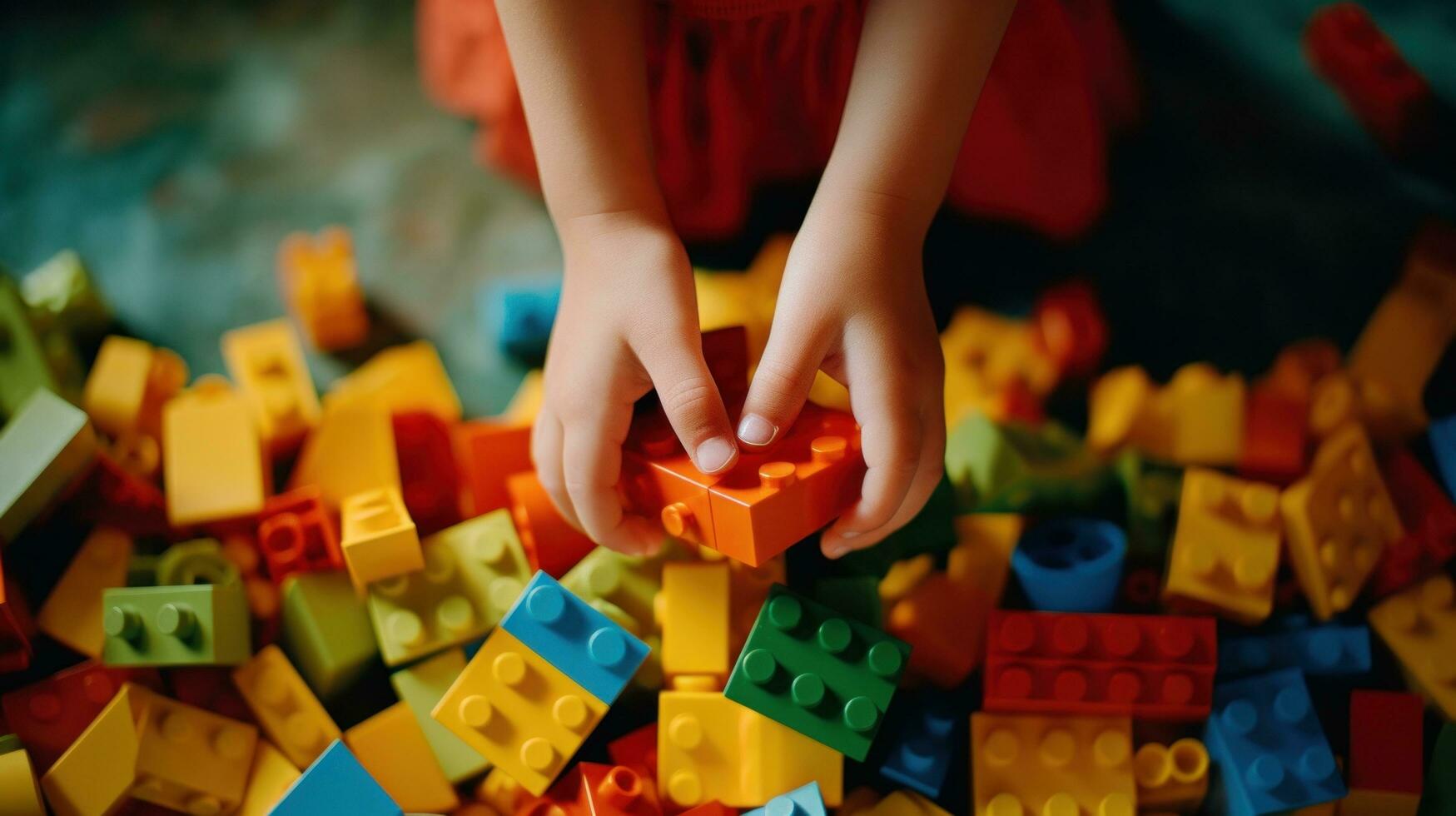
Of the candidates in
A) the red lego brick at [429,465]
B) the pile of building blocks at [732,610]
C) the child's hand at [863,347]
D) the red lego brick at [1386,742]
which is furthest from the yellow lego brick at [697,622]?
the red lego brick at [1386,742]

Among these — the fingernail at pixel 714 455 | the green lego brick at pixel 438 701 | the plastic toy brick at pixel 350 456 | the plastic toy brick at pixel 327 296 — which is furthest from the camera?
the plastic toy brick at pixel 327 296

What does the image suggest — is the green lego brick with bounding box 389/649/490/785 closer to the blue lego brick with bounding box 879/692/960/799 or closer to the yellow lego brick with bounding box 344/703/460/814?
the yellow lego brick with bounding box 344/703/460/814

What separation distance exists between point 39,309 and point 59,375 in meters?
0.10

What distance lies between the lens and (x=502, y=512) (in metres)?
0.79

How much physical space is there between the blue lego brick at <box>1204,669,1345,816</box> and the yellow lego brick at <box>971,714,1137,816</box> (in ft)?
0.19

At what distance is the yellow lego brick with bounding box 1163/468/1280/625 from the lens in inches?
29.7

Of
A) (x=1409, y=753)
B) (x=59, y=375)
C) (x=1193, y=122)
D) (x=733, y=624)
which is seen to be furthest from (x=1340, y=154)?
(x=59, y=375)

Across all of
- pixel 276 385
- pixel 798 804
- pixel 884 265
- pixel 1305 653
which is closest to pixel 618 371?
pixel 884 265

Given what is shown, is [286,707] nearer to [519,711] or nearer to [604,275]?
[519,711]

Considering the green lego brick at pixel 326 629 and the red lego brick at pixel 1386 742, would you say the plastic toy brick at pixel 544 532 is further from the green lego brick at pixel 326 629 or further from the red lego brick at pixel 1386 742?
the red lego brick at pixel 1386 742

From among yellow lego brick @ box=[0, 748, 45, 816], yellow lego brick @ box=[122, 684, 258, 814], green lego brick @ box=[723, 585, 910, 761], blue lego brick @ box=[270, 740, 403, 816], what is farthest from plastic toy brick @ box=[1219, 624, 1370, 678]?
yellow lego brick @ box=[0, 748, 45, 816]

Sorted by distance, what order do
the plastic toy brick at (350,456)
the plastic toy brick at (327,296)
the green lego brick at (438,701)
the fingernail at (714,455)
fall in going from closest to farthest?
the fingernail at (714,455) → the green lego brick at (438,701) → the plastic toy brick at (350,456) → the plastic toy brick at (327,296)

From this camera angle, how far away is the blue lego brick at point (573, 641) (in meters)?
0.69

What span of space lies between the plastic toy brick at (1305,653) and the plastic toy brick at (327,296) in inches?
30.4
